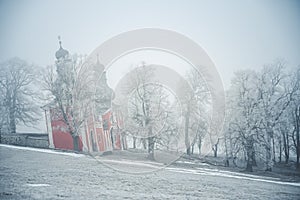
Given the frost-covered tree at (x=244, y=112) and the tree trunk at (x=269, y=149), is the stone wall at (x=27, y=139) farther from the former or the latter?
the tree trunk at (x=269, y=149)

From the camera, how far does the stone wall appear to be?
2083cm

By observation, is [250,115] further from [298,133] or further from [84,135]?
[84,135]

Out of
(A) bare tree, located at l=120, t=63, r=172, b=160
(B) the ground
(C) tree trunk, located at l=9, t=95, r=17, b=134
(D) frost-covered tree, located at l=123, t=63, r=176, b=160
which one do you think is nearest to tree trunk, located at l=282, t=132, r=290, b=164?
(D) frost-covered tree, located at l=123, t=63, r=176, b=160

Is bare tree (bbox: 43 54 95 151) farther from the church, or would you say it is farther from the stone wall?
the stone wall

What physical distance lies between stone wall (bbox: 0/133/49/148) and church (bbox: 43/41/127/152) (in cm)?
56

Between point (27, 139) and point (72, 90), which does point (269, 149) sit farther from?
point (27, 139)

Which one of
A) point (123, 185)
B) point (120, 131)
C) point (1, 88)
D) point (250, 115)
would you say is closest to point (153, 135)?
point (120, 131)

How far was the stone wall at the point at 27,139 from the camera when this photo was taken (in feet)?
68.3

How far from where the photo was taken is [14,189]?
7555mm

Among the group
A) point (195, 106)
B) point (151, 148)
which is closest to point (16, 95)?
point (151, 148)

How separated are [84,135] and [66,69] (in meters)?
5.72

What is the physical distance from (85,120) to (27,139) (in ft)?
17.0

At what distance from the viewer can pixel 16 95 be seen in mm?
21328

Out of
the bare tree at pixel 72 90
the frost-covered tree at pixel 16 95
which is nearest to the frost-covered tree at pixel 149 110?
the bare tree at pixel 72 90
